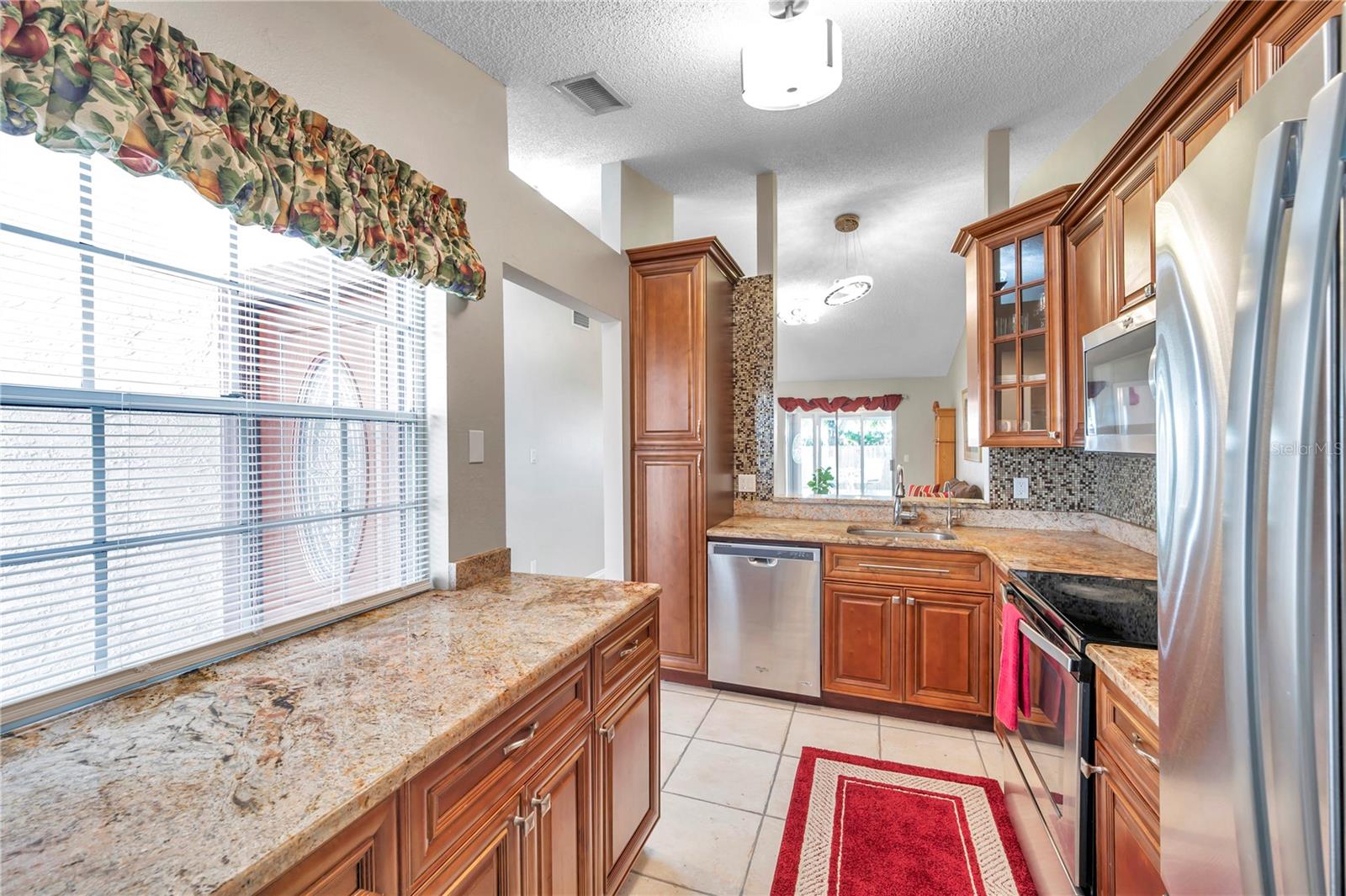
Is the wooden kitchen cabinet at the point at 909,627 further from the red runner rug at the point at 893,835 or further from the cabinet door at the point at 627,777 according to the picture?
the cabinet door at the point at 627,777

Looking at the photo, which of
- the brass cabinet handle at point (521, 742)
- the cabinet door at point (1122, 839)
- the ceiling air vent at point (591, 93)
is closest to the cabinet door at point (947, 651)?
the cabinet door at point (1122, 839)

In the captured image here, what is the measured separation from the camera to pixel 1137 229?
180 cm

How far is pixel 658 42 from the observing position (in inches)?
84.7

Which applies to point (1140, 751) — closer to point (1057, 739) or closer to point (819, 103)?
point (1057, 739)

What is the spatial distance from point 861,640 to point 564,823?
6.17 feet

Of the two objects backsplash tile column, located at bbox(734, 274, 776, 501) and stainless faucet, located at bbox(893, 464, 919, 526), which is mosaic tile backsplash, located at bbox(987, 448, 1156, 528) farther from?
backsplash tile column, located at bbox(734, 274, 776, 501)

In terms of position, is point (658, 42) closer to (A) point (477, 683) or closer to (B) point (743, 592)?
(A) point (477, 683)

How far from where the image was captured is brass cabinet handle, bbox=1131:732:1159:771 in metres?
1.05

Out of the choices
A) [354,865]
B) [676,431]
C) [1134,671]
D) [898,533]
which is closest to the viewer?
[354,865]

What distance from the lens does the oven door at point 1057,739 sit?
1.35 m

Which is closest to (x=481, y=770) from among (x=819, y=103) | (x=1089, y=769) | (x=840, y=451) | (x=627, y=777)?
(x=627, y=777)

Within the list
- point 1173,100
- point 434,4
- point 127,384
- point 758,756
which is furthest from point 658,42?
point 758,756

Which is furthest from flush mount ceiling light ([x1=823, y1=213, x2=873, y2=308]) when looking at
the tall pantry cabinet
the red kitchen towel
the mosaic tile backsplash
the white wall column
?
the red kitchen towel

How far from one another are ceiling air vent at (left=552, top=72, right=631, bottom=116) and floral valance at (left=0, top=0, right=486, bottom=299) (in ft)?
3.53
